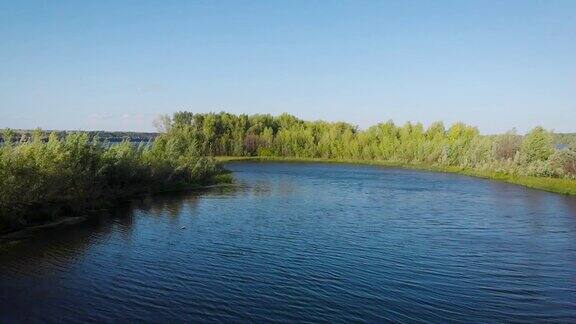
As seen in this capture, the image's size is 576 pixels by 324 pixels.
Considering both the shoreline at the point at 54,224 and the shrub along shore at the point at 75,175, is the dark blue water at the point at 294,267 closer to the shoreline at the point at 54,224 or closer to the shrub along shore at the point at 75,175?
the shoreline at the point at 54,224

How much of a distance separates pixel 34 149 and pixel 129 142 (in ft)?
47.6

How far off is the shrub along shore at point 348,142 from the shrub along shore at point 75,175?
1363 inches

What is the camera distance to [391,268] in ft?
58.7

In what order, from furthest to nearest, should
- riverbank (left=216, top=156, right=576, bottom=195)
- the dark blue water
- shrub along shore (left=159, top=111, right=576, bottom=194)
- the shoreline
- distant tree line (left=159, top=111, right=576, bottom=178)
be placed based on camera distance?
1. distant tree line (left=159, top=111, right=576, bottom=178)
2. shrub along shore (left=159, top=111, right=576, bottom=194)
3. riverbank (left=216, top=156, right=576, bottom=195)
4. the shoreline
5. the dark blue water

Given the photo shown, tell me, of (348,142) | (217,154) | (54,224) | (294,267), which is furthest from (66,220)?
(348,142)

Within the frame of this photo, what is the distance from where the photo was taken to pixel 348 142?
108 metres

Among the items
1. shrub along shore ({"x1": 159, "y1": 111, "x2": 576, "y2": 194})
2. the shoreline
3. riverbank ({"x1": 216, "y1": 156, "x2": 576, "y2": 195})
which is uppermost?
shrub along shore ({"x1": 159, "y1": 111, "x2": 576, "y2": 194})

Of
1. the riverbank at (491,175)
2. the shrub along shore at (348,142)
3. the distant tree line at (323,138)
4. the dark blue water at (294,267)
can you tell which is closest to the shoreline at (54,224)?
the dark blue water at (294,267)

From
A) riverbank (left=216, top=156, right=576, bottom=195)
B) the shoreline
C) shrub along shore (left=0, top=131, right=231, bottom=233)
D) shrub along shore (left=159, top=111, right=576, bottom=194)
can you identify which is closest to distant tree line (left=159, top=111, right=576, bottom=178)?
shrub along shore (left=159, top=111, right=576, bottom=194)

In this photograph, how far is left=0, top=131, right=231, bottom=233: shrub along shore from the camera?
22.0 m

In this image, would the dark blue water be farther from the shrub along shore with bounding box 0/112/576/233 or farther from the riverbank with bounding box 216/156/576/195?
the riverbank with bounding box 216/156/576/195

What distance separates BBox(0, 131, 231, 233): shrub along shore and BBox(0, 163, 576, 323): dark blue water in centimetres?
198

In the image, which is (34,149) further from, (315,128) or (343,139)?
(315,128)

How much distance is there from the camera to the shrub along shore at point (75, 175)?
21969mm
